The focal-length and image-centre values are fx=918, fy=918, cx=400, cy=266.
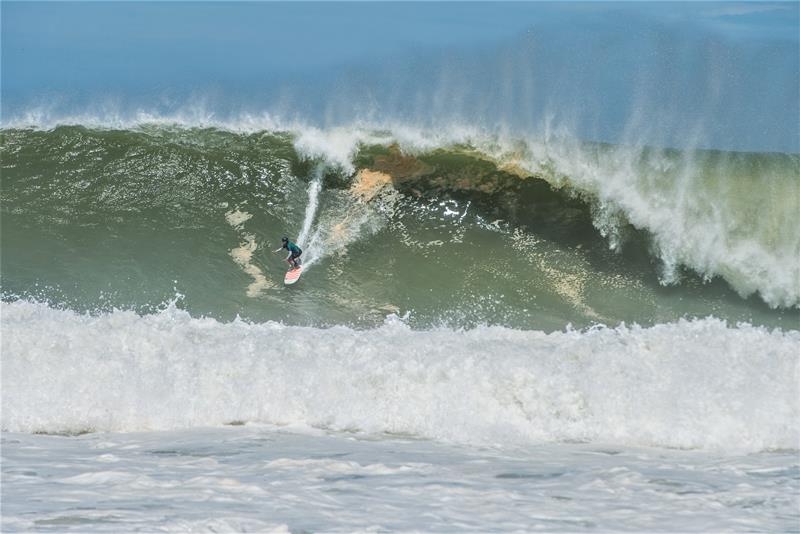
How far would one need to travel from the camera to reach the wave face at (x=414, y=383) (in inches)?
270

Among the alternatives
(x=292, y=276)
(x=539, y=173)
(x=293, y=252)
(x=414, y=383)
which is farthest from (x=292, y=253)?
(x=414, y=383)

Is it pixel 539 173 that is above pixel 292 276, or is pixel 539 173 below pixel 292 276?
above

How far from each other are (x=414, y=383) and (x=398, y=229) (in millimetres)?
4610

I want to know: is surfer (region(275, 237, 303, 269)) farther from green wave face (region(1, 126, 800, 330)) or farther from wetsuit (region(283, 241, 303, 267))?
green wave face (region(1, 126, 800, 330))

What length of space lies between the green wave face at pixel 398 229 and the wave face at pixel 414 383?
6.55 feet

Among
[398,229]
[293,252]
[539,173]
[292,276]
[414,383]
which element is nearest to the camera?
[414,383]

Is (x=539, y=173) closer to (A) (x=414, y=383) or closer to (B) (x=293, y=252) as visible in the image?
(B) (x=293, y=252)

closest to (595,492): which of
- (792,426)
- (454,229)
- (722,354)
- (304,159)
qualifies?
(792,426)

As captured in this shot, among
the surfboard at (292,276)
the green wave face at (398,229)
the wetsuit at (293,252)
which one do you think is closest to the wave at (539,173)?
the green wave face at (398,229)

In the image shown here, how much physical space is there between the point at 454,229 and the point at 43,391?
5.93m

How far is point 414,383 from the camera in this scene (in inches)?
286

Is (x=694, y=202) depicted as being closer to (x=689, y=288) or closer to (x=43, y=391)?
(x=689, y=288)

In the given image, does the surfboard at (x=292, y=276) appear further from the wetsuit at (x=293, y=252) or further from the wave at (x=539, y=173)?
the wave at (x=539, y=173)

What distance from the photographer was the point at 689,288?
427 inches
